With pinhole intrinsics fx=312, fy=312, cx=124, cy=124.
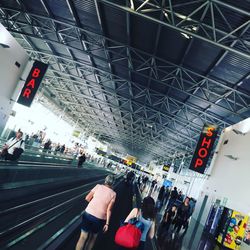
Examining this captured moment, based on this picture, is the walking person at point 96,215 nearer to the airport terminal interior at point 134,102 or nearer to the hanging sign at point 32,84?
the airport terminal interior at point 134,102

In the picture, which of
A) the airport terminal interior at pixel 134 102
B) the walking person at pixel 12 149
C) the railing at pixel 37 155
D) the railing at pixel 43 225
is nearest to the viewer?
the railing at pixel 43 225

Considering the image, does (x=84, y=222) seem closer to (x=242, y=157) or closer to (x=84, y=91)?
(x=242, y=157)

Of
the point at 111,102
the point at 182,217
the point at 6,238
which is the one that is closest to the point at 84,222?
the point at 6,238

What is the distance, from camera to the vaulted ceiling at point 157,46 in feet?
41.1

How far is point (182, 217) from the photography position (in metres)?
12.9

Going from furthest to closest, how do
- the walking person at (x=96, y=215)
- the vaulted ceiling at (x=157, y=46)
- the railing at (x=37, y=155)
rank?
the railing at (x=37, y=155) < the vaulted ceiling at (x=157, y=46) < the walking person at (x=96, y=215)

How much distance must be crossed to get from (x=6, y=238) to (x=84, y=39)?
15.4 metres

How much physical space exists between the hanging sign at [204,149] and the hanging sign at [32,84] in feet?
33.5

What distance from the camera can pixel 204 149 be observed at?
18.3 meters

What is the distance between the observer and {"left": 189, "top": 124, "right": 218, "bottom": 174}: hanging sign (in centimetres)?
1822

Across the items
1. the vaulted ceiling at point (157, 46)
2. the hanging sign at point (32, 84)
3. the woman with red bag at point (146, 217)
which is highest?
the vaulted ceiling at point (157, 46)

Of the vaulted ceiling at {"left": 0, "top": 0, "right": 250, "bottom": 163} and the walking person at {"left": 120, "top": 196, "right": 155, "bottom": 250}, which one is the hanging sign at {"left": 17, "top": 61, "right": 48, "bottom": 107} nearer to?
the vaulted ceiling at {"left": 0, "top": 0, "right": 250, "bottom": 163}

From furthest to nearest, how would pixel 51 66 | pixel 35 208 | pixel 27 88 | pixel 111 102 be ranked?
pixel 111 102
pixel 51 66
pixel 27 88
pixel 35 208

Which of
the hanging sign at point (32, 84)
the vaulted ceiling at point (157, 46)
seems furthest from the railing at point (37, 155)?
the vaulted ceiling at point (157, 46)
